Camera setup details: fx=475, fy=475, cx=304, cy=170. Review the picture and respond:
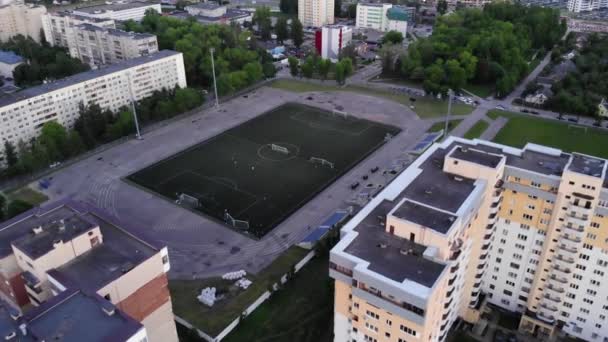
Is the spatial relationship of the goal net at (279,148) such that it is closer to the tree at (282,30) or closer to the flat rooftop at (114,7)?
the tree at (282,30)

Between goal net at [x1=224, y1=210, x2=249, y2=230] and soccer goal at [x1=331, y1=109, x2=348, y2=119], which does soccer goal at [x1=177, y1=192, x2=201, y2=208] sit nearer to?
goal net at [x1=224, y1=210, x2=249, y2=230]

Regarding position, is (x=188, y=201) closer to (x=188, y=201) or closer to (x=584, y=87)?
(x=188, y=201)

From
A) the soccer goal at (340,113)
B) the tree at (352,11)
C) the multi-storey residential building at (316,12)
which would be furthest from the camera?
the tree at (352,11)

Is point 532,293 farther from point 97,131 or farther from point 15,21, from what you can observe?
point 15,21

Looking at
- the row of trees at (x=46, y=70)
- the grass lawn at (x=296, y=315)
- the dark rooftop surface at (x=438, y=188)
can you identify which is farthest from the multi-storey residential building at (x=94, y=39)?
the dark rooftop surface at (x=438, y=188)

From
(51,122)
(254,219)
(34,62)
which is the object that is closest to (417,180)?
(254,219)
